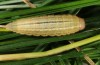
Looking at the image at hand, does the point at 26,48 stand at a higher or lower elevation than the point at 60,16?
lower

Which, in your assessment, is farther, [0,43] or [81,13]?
[81,13]

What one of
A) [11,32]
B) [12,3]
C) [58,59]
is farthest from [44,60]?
[12,3]

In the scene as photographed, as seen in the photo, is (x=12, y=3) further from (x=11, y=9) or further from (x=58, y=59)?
(x=58, y=59)
